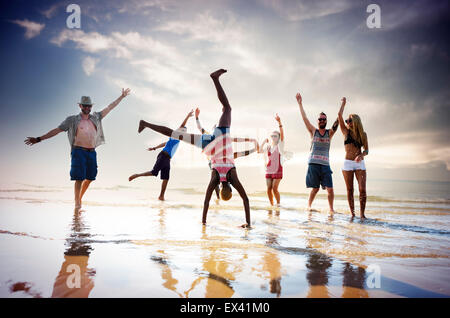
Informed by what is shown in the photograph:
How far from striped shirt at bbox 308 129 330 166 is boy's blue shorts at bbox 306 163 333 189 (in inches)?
5.7

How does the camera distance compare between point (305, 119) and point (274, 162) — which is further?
point (274, 162)

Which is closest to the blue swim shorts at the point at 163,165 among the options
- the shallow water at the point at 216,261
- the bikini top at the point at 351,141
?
the shallow water at the point at 216,261

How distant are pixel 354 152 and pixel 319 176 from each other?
1.24 m

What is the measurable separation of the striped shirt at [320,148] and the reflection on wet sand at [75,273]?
20.4ft

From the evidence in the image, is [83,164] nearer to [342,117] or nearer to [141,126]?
[141,126]

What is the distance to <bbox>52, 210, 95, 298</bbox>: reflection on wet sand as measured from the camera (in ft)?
7.11

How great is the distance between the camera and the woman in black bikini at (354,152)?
6.96m

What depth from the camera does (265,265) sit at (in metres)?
2.89

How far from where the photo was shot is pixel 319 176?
7.95 metres

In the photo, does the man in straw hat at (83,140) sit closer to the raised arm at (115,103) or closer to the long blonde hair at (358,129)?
the raised arm at (115,103)

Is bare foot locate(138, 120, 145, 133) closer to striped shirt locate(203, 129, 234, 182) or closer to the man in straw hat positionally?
striped shirt locate(203, 129, 234, 182)

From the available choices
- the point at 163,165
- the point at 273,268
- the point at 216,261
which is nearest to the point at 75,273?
the point at 216,261
